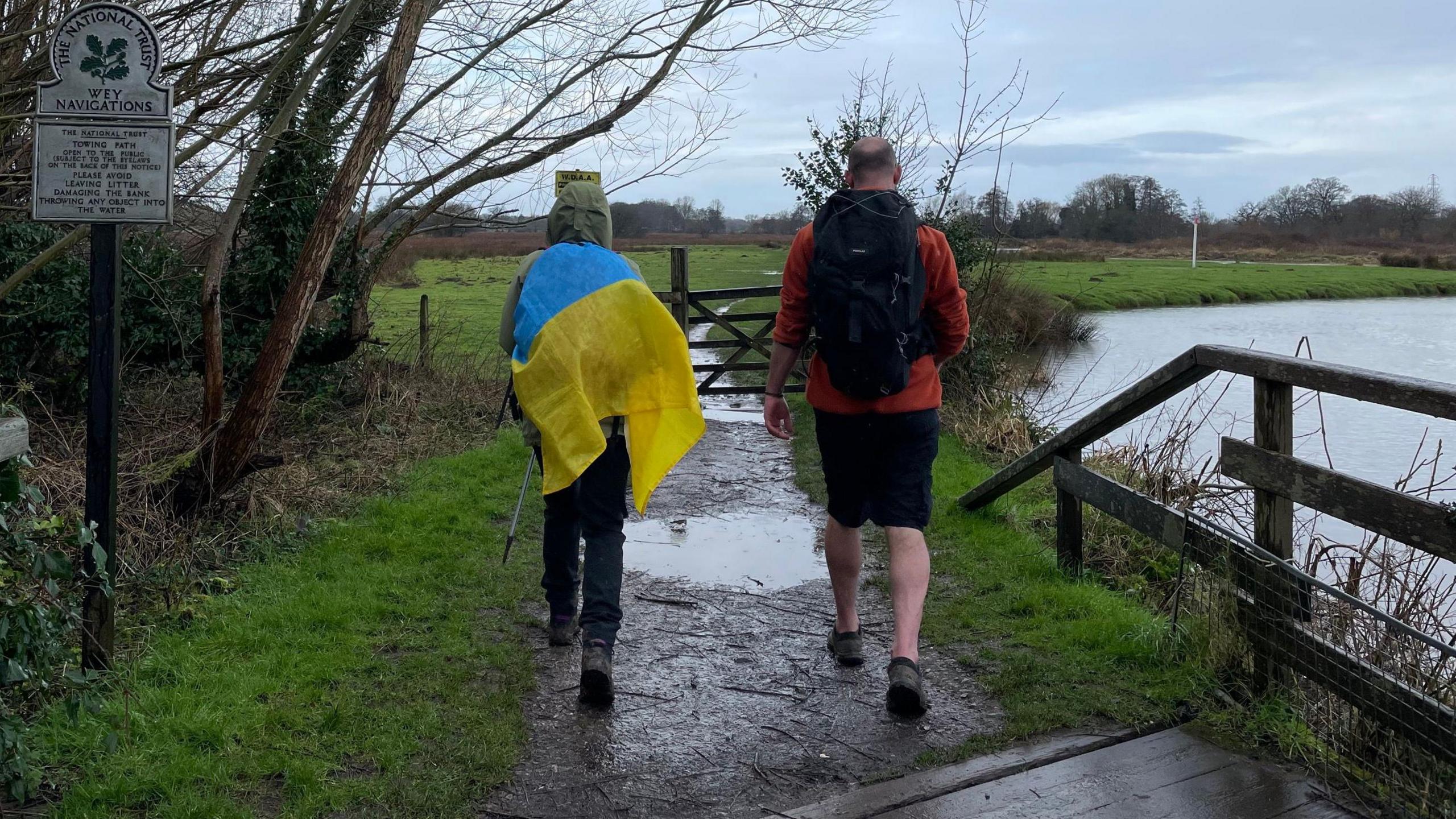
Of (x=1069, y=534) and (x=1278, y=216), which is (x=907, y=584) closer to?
(x=1069, y=534)

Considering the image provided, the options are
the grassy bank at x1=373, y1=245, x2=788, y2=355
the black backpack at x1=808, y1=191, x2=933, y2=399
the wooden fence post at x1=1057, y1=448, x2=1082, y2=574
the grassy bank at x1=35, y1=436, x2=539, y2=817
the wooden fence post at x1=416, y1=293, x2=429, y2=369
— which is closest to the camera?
the grassy bank at x1=35, y1=436, x2=539, y2=817

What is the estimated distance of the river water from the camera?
10.9 metres

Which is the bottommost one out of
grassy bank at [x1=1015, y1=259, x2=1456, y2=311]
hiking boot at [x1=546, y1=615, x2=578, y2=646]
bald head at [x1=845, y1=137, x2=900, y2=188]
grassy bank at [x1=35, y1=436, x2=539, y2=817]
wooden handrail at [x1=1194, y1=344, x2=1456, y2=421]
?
grassy bank at [x1=35, y1=436, x2=539, y2=817]

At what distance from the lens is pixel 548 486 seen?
4.55 metres

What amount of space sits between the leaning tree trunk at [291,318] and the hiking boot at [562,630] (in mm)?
2652

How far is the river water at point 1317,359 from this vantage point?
10.9 meters

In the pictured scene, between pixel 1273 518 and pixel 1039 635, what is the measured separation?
4.53 feet

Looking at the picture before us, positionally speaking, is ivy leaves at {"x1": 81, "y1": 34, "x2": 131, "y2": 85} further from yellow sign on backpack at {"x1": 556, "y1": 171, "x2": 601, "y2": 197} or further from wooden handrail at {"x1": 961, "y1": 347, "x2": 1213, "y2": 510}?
yellow sign on backpack at {"x1": 556, "y1": 171, "x2": 601, "y2": 197}

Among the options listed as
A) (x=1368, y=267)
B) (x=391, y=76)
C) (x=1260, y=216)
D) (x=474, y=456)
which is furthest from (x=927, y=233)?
(x=1260, y=216)

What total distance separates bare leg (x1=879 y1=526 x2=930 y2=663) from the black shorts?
0.06m

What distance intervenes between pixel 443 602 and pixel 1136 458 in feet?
16.8

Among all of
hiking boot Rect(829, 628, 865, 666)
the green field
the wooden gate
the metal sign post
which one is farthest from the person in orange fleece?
the green field

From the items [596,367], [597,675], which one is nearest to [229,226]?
[596,367]

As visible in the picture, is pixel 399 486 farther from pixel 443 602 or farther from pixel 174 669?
pixel 174 669
